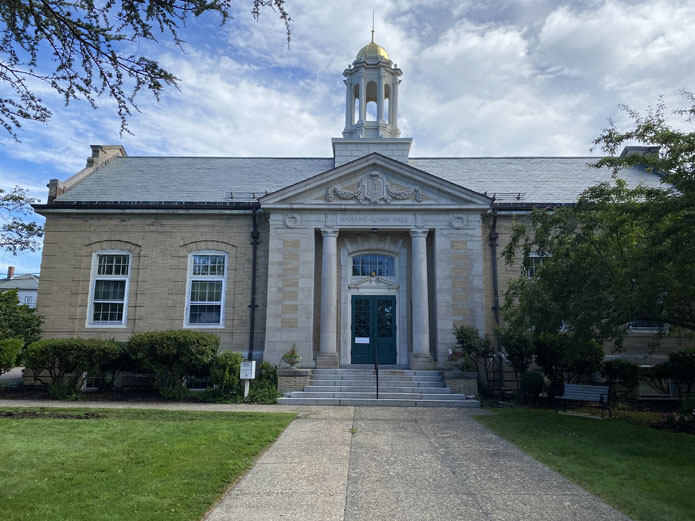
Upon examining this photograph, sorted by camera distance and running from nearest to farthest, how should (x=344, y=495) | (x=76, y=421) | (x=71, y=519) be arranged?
(x=71, y=519)
(x=344, y=495)
(x=76, y=421)

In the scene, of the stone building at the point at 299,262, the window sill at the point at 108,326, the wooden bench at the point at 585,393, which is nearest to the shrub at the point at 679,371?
the wooden bench at the point at 585,393

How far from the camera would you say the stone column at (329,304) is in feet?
56.1

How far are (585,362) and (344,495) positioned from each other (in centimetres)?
1287

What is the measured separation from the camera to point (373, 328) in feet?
61.3

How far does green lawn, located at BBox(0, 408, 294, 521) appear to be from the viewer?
5.37 metres

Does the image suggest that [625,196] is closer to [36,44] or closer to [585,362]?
[585,362]

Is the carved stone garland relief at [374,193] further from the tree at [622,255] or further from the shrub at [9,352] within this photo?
the shrub at [9,352]

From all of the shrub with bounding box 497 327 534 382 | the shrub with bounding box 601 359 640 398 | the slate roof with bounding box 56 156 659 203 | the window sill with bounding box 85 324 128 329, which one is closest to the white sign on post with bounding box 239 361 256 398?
the window sill with bounding box 85 324 128 329

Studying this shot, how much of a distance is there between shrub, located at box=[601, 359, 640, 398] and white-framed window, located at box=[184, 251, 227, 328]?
43.9 feet

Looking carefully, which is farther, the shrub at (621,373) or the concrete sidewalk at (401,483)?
the shrub at (621,373)

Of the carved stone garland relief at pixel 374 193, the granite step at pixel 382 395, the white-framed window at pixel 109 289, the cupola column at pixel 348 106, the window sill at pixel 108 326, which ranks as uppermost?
the cupola column at pixel 348 106

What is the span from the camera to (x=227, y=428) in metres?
10.2

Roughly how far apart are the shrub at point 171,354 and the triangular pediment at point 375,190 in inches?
221

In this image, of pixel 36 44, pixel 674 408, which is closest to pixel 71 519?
pixel 36 44
